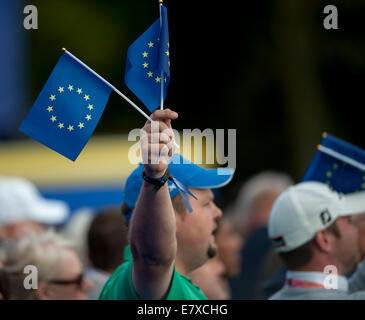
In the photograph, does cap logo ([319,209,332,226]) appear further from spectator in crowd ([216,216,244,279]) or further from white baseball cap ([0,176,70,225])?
white baseball cap ([0,176,70,225])

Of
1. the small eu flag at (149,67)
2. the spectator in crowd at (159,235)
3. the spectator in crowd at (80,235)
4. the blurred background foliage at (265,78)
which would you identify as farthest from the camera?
the blurred background foliage at (265,78)

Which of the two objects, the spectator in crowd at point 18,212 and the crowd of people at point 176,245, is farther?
the spectator in crowd at point 18,212

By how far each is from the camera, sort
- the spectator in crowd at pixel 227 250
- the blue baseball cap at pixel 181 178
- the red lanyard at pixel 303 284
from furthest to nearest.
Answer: the spectator in crowd at pixel 227 250, the red lanyard at pixel 303 284, the blue baseball cap at pixel 181 178

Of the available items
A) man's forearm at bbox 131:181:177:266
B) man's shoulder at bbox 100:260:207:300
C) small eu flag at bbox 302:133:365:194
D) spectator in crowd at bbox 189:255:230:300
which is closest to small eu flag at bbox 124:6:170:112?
man's forearm at bbox 131:181:177:266

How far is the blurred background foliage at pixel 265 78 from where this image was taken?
1117 cm

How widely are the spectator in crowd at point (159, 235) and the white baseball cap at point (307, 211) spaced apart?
69cm

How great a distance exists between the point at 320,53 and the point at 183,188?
8.94m

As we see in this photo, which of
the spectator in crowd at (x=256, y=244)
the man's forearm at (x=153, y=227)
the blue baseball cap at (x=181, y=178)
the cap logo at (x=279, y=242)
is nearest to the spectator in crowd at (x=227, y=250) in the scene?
the spectator in crowd at (x=256, y=244)

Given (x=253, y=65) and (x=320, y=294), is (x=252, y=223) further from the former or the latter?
(x=253, y=65)

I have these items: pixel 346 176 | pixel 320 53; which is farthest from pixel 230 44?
pixel 346 176

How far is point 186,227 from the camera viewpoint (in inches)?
123

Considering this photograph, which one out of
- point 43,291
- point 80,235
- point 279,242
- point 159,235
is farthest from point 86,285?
point 80,235

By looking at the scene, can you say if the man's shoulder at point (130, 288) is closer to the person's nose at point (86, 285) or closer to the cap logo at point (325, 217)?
the cap logo at point (325, 217)

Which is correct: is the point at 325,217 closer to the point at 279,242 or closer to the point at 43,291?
the point at 279,242
